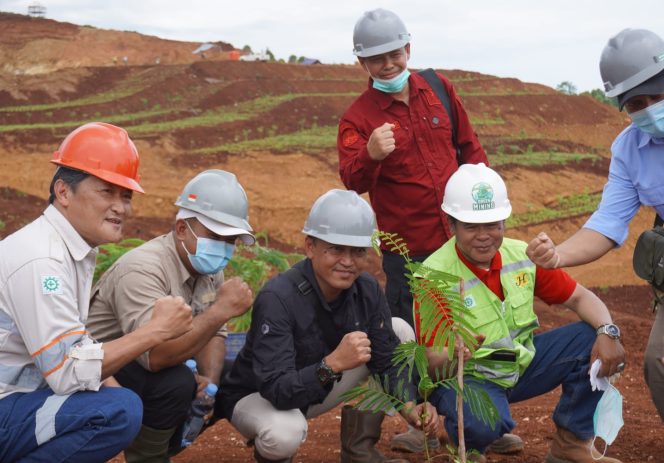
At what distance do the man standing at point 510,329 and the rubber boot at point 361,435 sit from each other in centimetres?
33

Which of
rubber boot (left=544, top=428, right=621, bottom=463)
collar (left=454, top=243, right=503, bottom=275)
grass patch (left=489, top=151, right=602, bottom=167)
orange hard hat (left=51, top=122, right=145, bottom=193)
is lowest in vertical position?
grass patch (left=489, top=151, right=602, bottom=167)

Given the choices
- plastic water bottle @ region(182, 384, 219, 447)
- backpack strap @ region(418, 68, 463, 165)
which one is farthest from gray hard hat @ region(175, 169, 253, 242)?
backpack strap @ region(418, 68, 463, 165)

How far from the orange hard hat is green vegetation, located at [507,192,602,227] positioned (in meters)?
12.2

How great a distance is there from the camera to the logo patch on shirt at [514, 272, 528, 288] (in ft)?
15.0

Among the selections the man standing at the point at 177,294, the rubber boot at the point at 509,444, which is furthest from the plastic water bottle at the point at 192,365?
the rubber boot at the point at 509,444

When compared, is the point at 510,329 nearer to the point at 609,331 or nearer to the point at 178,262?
the point at 609,331

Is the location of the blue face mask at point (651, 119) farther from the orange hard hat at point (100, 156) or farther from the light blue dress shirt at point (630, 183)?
the orange hard hat at point (100, 156)

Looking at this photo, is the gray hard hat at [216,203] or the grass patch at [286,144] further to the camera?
the grass patch at [286,144]

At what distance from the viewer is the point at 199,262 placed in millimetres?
4457

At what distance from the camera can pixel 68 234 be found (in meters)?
3.77

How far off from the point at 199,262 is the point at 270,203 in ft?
35.2

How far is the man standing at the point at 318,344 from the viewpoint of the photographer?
14.1 ft

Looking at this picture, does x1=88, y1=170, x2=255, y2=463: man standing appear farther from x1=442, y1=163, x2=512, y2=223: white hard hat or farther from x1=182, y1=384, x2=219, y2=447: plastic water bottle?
x1=442, y1=163, x2=512, y2=223: white hard hat

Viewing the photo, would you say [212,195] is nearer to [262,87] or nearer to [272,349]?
[272,349]
